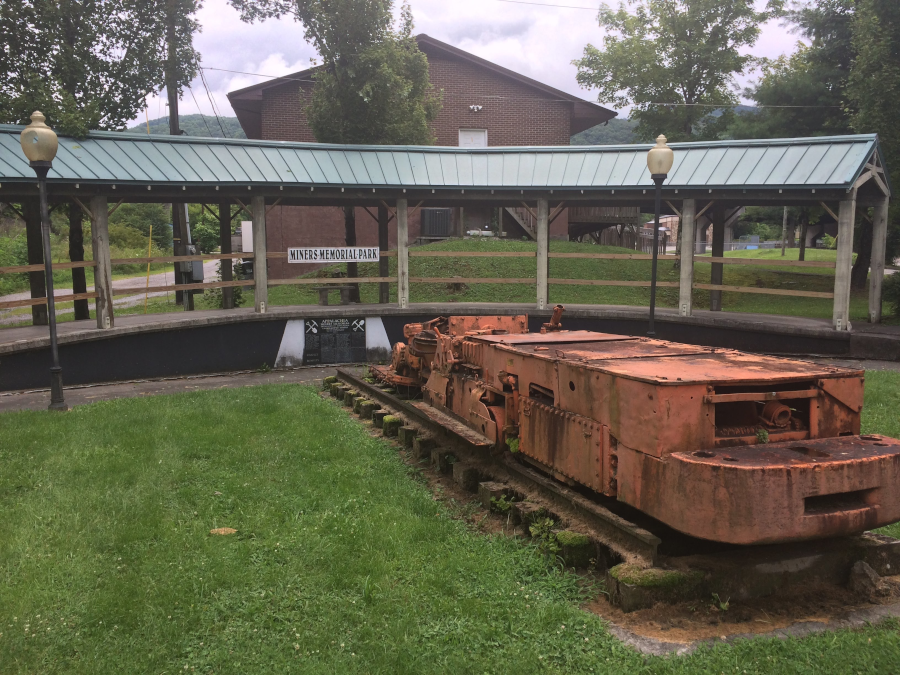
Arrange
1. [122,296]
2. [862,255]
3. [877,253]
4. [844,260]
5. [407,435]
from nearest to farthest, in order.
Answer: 1. [407,435]
2. [844,260]
3. [877,253]
4. [862,255]
5. [122,296]

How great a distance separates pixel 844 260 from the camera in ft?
45.3

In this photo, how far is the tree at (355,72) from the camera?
19328 millimetres

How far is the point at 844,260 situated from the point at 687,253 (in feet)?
9.99

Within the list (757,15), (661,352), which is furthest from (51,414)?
(757,15)

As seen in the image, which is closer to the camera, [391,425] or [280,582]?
[280,582]

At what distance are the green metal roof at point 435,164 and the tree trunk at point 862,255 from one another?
9.24 meters

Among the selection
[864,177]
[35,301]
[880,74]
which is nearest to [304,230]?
[35,301]

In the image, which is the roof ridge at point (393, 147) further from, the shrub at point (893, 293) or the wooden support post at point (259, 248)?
the shrub at point (893, 293)

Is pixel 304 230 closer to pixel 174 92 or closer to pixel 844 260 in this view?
pixel 174 92

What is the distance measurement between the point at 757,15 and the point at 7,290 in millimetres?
31452

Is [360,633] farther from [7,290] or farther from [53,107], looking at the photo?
[7,290]

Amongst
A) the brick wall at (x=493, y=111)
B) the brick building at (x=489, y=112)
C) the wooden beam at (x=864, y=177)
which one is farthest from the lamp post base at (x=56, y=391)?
the brick wall at (x=493, y=111)

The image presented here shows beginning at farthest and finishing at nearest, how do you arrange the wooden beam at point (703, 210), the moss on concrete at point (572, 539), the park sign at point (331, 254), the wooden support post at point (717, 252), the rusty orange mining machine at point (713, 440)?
the wooden support post at point (717, 252), the park sign at point (331, 254), the wooden beam at point (703, 210), the moss on concrete at point (572, 539), the rusty orange mining machine at point (713, 440)

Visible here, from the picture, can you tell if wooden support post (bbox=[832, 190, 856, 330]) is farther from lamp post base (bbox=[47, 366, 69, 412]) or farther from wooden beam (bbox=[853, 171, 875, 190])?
lamp post base (bbox=[47, 366, 69, 412])
